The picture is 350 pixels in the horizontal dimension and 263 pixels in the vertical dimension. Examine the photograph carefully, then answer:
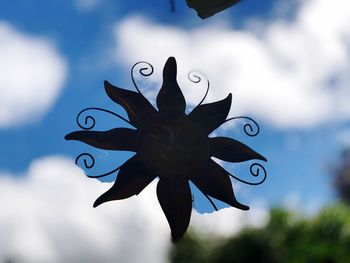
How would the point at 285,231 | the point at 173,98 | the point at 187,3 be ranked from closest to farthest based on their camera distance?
the point at 173,98 < the point at 187,3 < the point at 285,231

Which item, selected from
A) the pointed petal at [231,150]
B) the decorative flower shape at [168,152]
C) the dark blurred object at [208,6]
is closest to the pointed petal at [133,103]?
the decorative flower shape at [168,152]

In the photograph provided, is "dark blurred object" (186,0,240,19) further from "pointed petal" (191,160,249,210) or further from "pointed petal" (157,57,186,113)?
"pointed petal" (191,160,249,210)

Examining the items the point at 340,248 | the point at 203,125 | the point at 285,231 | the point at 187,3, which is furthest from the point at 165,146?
the point at 285,231

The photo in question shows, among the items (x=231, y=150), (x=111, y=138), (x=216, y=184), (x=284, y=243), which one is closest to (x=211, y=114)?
(x=231, y=150)

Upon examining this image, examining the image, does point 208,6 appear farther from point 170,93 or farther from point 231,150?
point 231,150

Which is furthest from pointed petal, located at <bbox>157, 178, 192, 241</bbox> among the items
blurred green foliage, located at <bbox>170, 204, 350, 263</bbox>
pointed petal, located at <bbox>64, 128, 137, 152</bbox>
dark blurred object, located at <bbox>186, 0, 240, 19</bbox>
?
blurred green foliage, located at <bbox>170, 204, 350, 263</bbox>

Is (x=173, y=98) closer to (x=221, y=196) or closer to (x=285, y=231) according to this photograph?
(x=221, y=196)
